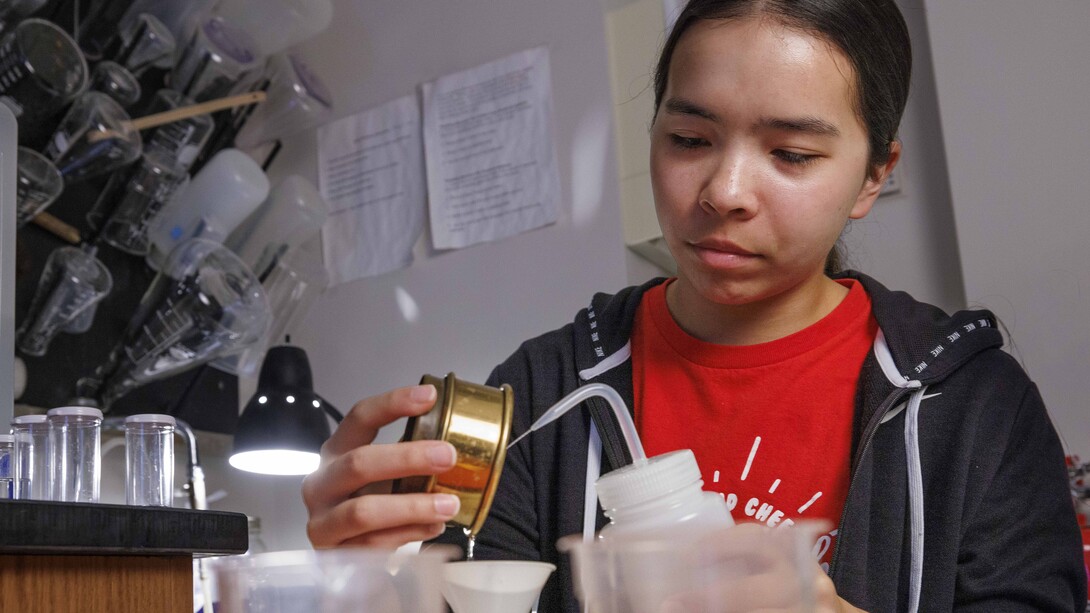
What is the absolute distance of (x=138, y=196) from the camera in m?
1.94

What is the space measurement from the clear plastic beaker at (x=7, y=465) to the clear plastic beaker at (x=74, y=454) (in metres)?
0.04

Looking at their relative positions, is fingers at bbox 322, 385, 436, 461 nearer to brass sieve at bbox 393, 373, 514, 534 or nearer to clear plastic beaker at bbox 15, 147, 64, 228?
brass sieve at bbox 393, 373, 514, 534

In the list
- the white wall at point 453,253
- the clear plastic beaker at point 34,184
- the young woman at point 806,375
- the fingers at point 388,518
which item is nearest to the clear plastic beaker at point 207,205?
the clear plastic beaker at point 34,184

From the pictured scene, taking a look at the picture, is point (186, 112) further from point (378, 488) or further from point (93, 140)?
point (378, 488)

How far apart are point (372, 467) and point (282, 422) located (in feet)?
3.68

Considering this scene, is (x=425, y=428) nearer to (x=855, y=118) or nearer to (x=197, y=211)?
(x=855, y=118)

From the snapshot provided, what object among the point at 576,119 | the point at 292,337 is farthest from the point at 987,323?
the point at 292,337

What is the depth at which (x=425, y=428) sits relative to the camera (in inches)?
25.0

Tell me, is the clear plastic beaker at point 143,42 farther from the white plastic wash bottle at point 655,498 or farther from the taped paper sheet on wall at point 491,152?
the white plastic wash bottle at point 655,498

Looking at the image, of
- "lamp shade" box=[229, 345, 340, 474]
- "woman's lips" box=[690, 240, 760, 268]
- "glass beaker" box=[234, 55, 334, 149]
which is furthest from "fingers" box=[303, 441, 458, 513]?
"glass beaker" box=[234, 55, 334, 149]

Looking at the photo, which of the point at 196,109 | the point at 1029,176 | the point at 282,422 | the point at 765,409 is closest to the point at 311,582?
the point at 765,409

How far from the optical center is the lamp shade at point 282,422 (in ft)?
5.69

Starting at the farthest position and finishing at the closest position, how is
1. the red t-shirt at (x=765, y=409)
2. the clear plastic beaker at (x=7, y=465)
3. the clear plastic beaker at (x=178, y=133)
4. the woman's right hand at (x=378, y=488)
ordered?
the clear plastic beaker at (x=178, y=133) < the red t-shirt at (x=765, y=409) < the clear plastic beaker at (x=7, y=465) < the woman's right hand at (x=378, y=488)

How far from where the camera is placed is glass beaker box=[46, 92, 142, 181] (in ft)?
5.77
